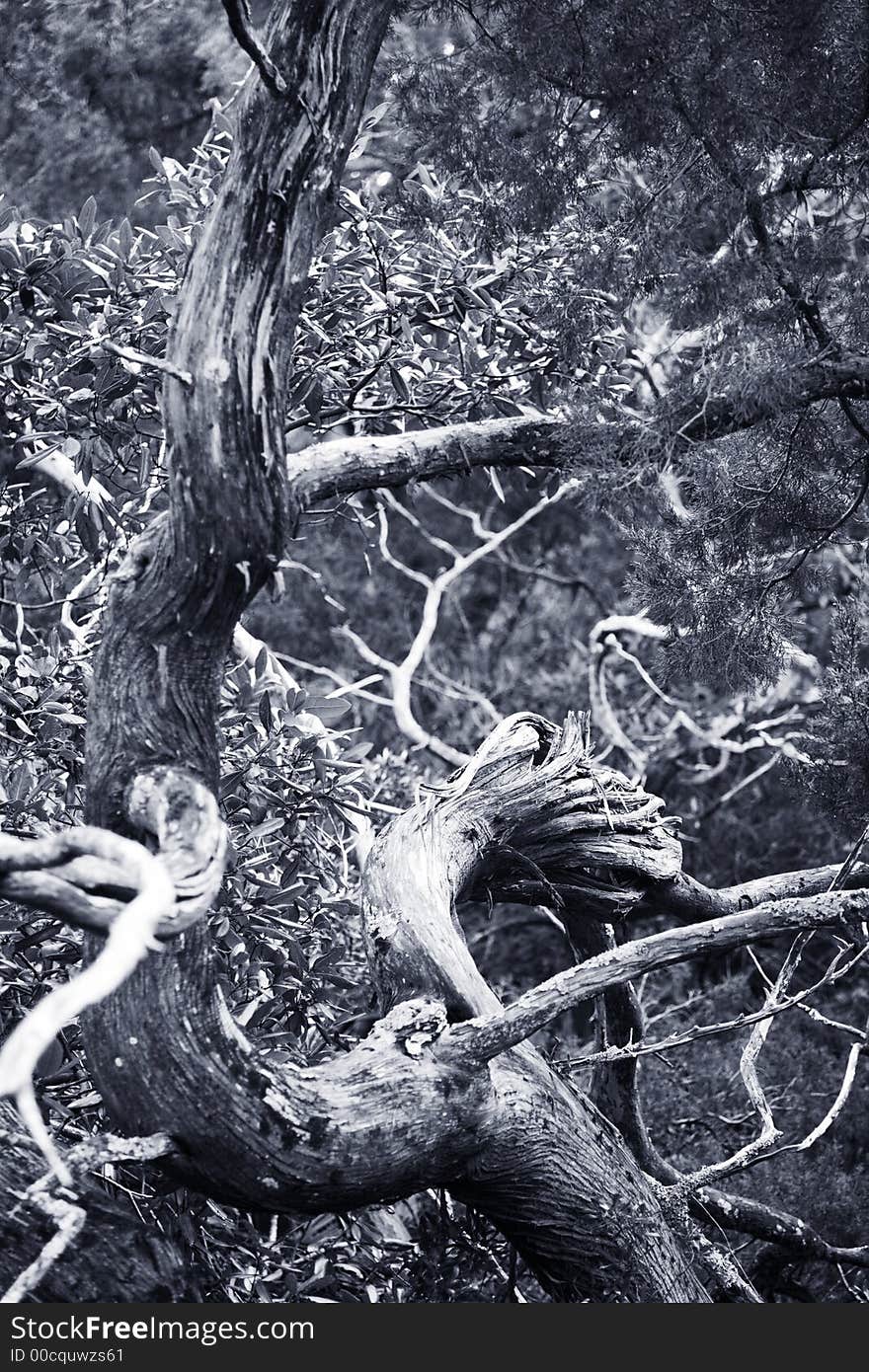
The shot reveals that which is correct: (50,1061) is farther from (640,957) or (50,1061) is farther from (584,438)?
(584,438)

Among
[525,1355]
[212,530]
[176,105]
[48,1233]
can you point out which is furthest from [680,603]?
[176,105]

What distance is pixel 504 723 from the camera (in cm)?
322

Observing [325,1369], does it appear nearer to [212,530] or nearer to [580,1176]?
[580,1176]

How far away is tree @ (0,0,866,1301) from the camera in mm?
2139

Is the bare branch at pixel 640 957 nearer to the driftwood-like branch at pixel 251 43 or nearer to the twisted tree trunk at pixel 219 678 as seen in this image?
the twisted tree trunk at pixel 219 678

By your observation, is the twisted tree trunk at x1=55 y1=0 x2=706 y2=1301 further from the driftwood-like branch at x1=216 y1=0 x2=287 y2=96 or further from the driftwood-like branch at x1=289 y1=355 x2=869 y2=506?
the driftwood-like branch at x1=289 y1=355 x2=869 y2=506

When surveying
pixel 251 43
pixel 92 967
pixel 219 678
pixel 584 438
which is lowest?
pixel 92 967

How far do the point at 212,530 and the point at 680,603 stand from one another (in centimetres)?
127

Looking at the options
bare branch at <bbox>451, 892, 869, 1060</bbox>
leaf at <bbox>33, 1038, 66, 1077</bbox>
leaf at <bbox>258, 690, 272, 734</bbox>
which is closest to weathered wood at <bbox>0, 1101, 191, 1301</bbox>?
leaf at <bbox>33, 1038, 66, 1077</bbox>

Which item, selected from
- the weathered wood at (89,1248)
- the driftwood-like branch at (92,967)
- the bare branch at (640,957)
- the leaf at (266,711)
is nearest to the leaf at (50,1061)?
the weathered wood at (89,1248)

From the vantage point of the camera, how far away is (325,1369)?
8.16 feet

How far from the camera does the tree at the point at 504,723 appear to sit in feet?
7.02

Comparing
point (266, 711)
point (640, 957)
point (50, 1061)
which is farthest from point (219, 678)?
point (50, 1061)

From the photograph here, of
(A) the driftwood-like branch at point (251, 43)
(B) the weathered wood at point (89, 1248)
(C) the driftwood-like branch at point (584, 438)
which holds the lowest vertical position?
(B) the weathered wood at point (89, 1248)
